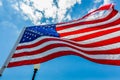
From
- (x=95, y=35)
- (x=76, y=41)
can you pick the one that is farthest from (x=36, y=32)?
(x=95, y=35)

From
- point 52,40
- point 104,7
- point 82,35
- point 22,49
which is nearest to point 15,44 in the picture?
point 22,49

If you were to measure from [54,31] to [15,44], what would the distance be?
216 cm

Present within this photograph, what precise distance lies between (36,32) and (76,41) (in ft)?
5.62

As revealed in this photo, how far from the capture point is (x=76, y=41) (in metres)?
14.8

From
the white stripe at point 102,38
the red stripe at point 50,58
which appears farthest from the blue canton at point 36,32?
the white stripe at point 102,38

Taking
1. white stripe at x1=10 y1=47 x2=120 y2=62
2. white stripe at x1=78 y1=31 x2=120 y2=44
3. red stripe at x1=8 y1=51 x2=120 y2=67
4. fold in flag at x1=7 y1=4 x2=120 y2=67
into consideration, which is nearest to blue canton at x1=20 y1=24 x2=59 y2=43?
fold in flag at x1=7 y1=4 x2=120 y2=67

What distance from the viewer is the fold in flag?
14.2m

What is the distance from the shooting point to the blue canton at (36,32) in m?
14.8

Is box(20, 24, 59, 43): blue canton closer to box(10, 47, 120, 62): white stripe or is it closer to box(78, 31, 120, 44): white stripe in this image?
box(10, 47, 120, 62): white stripe

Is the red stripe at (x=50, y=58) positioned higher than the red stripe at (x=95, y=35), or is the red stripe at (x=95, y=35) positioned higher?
the red stripe at (x=95, y=35)

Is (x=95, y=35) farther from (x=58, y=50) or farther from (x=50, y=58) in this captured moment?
(x=50, y=58)

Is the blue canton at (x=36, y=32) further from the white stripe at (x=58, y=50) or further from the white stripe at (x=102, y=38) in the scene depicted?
the white stripe at (x=102, y=38)

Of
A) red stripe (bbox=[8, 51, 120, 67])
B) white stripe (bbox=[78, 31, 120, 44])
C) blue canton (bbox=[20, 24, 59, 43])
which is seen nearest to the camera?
red stripe (bbox=[8, 51, 120, 67])

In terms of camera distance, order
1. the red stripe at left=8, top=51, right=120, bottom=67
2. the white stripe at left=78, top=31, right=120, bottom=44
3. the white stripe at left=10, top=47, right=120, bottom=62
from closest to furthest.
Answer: the red stripe at left=8, top=51, right=120, bottom=67
the white stripe at left=10, top=47, right=120, bottom=62
the white stripe at left=78, top=31, right=120, bottom=44
